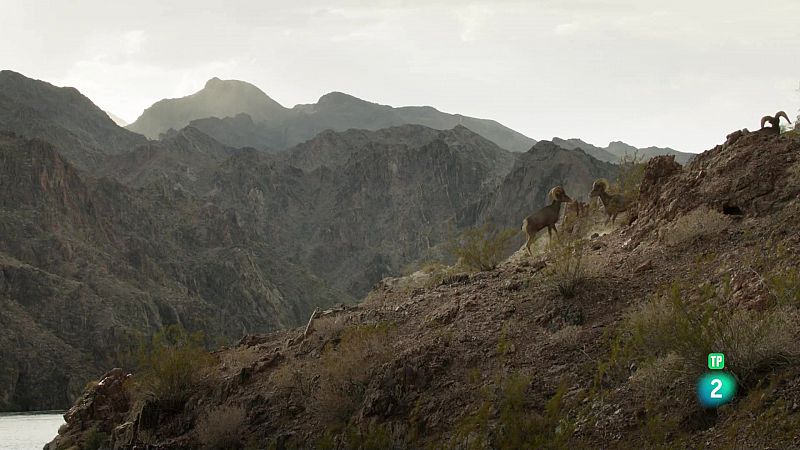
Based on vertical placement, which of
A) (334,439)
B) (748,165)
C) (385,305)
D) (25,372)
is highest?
(748,165)

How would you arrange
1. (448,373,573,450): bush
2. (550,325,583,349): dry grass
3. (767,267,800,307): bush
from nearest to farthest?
(767,267,800,307): bush < (448,373,573,450): bush < (550,325,583,349): dry grass

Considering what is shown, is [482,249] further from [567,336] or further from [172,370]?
[567,336]

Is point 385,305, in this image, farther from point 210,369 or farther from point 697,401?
point 697,401

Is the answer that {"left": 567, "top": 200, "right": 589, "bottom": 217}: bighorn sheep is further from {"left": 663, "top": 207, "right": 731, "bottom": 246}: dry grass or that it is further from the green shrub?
the green shrub

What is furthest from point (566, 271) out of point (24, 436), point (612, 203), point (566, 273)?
point (24, 436)

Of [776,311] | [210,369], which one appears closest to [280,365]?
[210,369]

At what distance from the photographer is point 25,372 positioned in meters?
124

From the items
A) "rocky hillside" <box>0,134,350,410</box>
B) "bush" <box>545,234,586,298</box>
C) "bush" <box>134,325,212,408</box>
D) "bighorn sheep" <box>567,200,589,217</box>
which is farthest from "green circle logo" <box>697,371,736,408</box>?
"rocky hillside" <box>0,134,350,410</box>

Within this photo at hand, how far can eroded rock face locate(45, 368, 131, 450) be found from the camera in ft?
72.1

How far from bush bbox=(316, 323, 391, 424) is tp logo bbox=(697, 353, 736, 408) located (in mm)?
7188

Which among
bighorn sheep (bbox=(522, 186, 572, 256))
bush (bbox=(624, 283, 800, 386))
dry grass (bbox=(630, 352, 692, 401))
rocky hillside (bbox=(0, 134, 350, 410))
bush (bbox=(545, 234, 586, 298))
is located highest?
bighorn sheep (bbox=(522, 186, 572, 256))

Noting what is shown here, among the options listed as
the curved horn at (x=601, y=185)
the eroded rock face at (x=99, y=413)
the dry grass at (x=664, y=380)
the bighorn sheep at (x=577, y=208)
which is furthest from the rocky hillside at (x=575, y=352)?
the bighorn sheep at (x=577, y=208)

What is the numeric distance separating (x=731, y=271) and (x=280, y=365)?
10389 mm

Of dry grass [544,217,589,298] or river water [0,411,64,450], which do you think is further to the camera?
river water [0,411,64,450]
